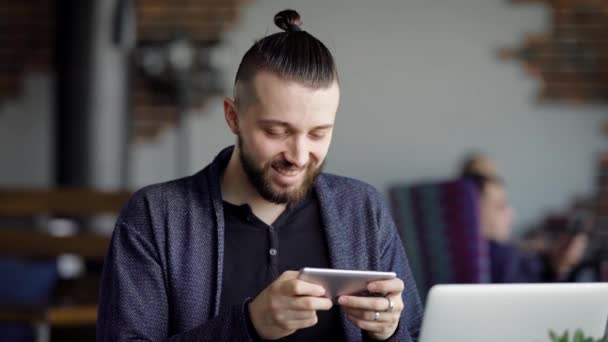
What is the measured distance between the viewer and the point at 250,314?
1724mm

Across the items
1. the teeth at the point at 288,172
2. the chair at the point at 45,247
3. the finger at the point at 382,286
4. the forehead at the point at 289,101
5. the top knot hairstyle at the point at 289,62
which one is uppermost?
the top knot hairstyle at the point at 289,62

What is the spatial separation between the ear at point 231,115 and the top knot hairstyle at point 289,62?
0.02m

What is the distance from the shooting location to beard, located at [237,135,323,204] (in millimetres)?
1827

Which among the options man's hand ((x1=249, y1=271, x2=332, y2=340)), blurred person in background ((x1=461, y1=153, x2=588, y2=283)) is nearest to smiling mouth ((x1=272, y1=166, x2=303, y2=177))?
man's hand ((x1=249, y1=271, x2=332, y2=340))

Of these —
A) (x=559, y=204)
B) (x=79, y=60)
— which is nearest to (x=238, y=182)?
(x=79, y=60)

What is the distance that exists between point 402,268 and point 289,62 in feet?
1.47

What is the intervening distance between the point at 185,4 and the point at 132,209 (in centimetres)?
370

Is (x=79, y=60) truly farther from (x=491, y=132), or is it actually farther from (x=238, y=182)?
(x=238, y=182)

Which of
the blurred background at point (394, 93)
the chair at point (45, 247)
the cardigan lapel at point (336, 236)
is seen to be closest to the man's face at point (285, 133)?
the cardigan lapel at point (336, 236)

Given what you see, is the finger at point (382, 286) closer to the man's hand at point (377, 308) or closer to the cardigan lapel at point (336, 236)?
the man's hand at point (377, 308)

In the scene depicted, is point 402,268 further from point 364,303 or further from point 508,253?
point 508,253

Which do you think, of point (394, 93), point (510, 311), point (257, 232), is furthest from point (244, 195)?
point (394, 93)

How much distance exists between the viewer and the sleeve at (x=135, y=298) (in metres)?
1.80

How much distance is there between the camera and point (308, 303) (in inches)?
63.1
